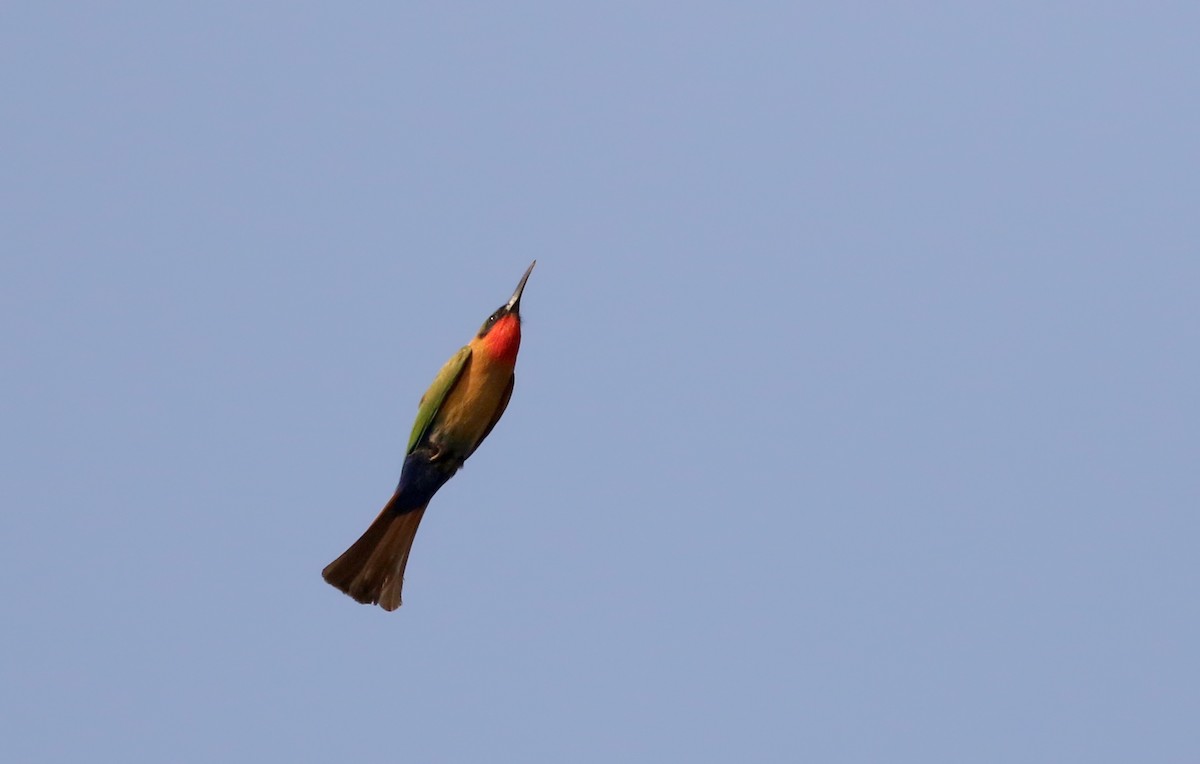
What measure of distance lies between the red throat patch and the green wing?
201 millimetres

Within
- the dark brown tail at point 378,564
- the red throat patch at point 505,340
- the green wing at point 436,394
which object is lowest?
the dark brown tail at point 378,564

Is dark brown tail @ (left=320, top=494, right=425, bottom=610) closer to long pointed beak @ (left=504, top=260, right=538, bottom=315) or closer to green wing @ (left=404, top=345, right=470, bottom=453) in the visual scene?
green wing @ (left=404, top=345, right=470, bottom=453)

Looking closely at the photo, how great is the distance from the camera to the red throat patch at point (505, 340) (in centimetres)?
1365

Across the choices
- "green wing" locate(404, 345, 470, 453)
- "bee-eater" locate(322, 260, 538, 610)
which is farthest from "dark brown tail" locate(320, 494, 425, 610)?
"green wing" locate(404, 345, 470, 453)

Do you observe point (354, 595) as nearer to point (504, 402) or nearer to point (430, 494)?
point (430, 494)

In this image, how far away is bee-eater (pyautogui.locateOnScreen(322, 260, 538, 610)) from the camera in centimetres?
1362

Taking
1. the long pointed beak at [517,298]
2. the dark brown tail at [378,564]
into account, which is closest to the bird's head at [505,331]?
the long pointed beak at [517,298]

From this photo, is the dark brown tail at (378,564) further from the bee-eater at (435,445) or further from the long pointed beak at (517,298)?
the long pointed beak at (517,298)

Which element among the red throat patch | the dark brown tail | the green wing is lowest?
the dark brown tail

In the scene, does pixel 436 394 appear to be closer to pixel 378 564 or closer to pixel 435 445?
pixel 435 445

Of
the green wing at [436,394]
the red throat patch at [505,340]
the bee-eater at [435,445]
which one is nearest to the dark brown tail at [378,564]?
the bee-eater at [435,445]

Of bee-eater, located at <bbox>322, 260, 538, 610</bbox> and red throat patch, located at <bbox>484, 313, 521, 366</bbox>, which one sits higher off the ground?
red throat patch, located at <bbox>484, 313, 521, 366</bbox>

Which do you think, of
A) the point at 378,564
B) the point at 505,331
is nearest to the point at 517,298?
the point at 505,331

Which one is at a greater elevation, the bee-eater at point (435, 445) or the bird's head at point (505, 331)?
the bird's head at point (505, 331)
